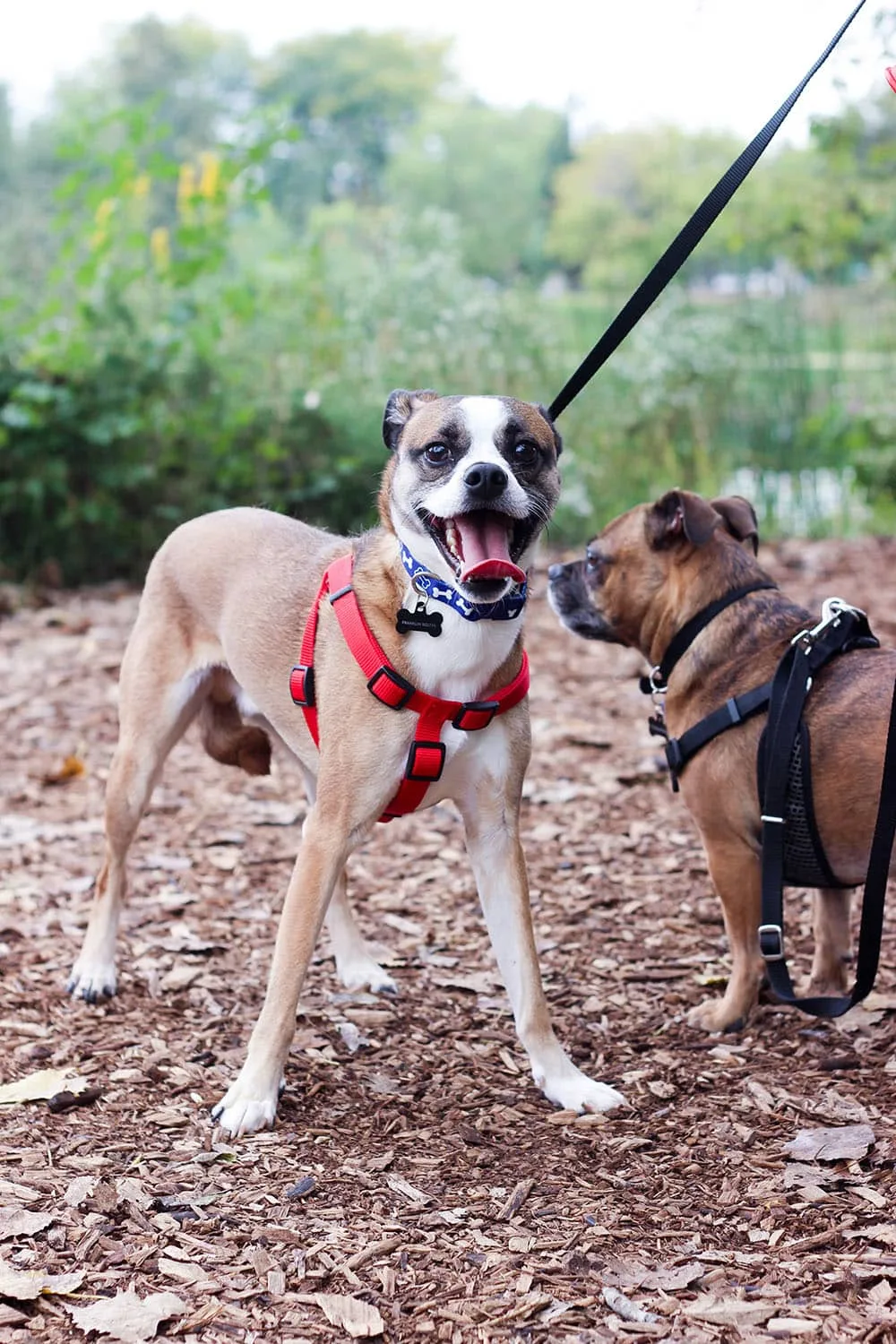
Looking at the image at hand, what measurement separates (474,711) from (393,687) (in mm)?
213

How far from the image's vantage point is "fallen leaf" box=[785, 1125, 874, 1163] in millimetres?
3264

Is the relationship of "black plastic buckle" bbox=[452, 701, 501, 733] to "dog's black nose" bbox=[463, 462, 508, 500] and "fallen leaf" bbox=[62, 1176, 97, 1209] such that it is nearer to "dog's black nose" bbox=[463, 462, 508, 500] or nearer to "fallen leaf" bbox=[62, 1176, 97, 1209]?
"dog's black nose" bbox=[463, 462, 508, 500]

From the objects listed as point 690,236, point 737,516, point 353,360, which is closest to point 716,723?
point 737,516

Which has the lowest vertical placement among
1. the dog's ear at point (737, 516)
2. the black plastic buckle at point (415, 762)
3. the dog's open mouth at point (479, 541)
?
the black plastic buckle at point (415, 762)

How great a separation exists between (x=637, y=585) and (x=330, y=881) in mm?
1460

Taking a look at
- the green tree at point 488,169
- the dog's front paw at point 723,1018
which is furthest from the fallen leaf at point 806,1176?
the green tree at point 488,169

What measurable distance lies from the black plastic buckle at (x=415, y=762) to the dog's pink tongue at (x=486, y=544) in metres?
0.50

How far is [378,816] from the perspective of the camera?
142 inches

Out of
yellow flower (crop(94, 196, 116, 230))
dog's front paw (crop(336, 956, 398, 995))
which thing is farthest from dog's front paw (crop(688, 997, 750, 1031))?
yellow flower (crop(94, 196, 116, 230))

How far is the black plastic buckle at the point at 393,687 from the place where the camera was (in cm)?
341

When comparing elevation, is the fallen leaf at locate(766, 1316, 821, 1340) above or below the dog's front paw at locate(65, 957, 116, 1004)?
above

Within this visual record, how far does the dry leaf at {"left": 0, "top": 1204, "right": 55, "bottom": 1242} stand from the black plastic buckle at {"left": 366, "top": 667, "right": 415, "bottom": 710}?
55.0 inches

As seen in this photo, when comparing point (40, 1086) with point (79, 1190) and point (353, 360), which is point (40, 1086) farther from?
point (353, 360)

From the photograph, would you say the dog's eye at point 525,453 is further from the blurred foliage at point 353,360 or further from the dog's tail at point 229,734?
the blurred foliage at point 353,360
